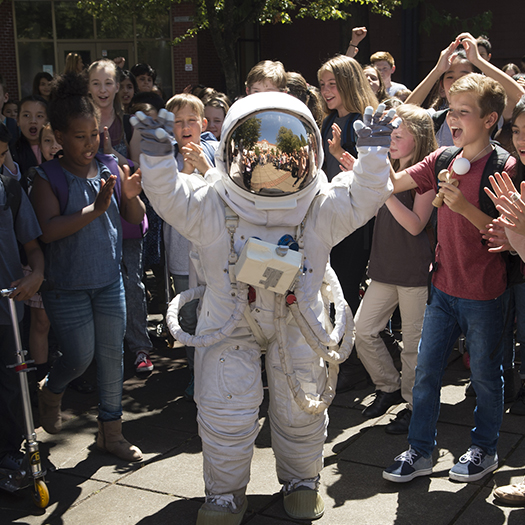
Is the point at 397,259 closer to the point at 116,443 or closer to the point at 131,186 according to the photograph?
the point at 131,186

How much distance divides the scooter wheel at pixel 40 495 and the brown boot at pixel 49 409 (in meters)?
0.64

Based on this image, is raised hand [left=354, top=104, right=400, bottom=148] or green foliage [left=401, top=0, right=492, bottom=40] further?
green foliage [left=401, top=0, right=492, bottom=40]

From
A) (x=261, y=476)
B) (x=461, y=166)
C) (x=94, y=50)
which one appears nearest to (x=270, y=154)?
(x=461, y=166)

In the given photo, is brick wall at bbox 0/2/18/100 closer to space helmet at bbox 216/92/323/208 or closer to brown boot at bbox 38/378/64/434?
brown boot at bbox 38/378/64/434

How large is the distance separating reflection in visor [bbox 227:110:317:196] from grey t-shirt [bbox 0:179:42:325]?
3.92 feet

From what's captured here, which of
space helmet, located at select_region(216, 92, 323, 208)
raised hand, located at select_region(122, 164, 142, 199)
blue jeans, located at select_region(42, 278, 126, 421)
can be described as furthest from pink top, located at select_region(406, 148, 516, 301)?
blue jeans, located at select_region(42, 278, 126, 421)

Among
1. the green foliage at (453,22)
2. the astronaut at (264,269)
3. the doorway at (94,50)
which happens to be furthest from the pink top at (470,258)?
the doorway at (94,50)

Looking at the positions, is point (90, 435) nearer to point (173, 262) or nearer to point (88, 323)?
point (88, 323)

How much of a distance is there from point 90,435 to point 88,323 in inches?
35.9

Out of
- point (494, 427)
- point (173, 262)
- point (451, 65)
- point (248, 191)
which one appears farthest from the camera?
point (451, 65)

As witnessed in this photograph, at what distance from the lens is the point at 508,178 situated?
3.14 meters

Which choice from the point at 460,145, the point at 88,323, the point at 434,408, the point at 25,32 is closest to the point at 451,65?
the point at 460,145

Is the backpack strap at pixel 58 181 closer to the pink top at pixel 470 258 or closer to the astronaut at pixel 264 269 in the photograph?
the astronaut at pixel 264 269

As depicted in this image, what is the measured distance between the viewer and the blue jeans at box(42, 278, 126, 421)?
12.2 feet
